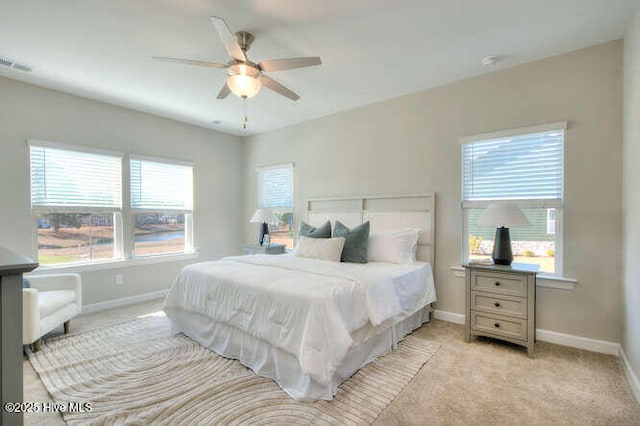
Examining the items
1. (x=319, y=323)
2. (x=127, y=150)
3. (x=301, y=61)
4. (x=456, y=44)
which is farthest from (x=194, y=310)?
(x=456, y=44)

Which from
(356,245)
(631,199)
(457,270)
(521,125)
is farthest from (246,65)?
(631,199)

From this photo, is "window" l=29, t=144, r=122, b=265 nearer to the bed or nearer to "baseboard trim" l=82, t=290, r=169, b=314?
"baseboard trim" l=82, t=290, r=169, b=314

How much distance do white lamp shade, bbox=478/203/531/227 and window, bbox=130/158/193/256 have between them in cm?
447

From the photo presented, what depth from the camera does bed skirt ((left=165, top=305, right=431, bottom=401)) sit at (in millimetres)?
2051

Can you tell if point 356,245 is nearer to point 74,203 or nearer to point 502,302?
point 502,302

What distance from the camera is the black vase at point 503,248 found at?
2887 millimetres

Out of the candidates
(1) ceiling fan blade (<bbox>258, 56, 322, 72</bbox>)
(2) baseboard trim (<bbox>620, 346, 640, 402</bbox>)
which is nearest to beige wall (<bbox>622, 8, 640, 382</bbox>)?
(2) baseboard trim (<bbox>620, 346, 640, 402</bbox>)

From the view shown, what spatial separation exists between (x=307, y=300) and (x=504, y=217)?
2.01 meters

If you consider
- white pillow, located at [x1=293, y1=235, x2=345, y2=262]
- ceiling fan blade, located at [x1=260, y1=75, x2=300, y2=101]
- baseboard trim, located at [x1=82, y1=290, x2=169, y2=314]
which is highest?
ceiling fan blade, located at [x1=260, y1=75, x2=300, y2=101]

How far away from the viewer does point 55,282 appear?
321 centimetres

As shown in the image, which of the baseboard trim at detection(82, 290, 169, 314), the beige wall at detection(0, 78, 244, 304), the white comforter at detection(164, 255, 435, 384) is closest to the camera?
the white comforter at detection(164, 255, 435, 384)

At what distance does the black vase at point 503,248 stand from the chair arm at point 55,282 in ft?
14.6

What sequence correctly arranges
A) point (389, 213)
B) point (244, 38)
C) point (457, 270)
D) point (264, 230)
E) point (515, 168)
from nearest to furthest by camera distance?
point (244, 38) → point (515, 168) → point (457, 270) → point (389, 213) → point (264, 230)

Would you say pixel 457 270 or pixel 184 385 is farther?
pixel 457 270
